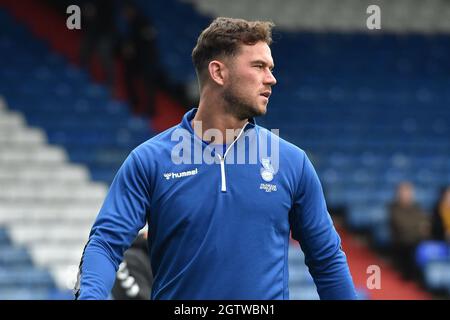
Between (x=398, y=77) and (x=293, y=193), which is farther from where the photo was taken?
(x=398, y=77)

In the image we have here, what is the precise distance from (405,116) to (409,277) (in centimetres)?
347

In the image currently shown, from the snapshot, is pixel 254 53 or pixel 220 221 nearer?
pixel 220 221

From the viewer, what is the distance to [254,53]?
143 inches

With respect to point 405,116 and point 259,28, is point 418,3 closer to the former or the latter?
point 405,116

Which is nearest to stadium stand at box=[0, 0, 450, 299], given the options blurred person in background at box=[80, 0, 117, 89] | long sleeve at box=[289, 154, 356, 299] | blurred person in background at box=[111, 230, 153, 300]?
blurred person in background at box=[80, 0, 117, 89]

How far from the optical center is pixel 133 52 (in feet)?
48.0

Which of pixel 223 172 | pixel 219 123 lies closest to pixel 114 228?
pixel 223 172

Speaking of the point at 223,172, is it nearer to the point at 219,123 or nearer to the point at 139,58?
the point at 219,123

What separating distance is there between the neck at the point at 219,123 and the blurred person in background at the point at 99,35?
10819 millimetres

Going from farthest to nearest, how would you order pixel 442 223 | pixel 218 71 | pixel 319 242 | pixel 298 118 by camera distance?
pixel 298 118, pixel 442 223, pixel 218 71, pixel 319 242

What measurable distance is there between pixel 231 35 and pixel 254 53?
96mm

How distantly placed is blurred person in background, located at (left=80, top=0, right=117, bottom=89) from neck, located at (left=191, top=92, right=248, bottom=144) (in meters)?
10.8

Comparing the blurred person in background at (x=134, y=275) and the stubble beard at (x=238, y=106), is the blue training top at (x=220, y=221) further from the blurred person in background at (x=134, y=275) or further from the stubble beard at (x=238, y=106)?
the blurred person in background at (x=134, y=275)

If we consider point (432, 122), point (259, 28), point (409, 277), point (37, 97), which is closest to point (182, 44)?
point (37, 97)
